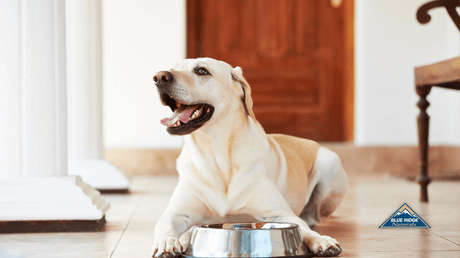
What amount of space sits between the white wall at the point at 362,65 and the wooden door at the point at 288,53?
256mm

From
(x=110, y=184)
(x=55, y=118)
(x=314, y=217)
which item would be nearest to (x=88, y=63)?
(x=110, y=184)

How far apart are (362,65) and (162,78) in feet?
12.8

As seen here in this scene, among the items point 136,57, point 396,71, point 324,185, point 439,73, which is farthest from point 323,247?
point 396,71

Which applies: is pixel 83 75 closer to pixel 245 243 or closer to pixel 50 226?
pixel 50 226

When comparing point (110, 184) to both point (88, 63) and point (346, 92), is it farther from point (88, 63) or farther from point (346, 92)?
point (346, 92)

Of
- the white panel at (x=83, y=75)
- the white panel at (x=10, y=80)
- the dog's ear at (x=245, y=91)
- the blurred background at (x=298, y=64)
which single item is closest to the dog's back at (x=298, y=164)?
the dog's ear at (x=245, y=91)

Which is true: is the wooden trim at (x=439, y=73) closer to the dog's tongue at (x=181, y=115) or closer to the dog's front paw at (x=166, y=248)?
the dog's tongue at (x=181, y=115)

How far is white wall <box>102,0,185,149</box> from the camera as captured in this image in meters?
5.12

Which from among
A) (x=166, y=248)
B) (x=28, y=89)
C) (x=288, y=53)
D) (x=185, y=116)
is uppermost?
(x=288, y=53)

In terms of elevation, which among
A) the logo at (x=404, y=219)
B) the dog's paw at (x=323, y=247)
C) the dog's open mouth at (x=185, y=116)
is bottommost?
the logo at (x=404, y=219)

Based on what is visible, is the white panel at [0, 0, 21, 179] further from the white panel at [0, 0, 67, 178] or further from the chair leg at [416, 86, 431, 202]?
the chair leg at [416, 86, 431, 202]

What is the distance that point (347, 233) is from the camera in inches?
80.7

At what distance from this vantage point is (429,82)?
2.89m

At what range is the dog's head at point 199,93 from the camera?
1.70 m
